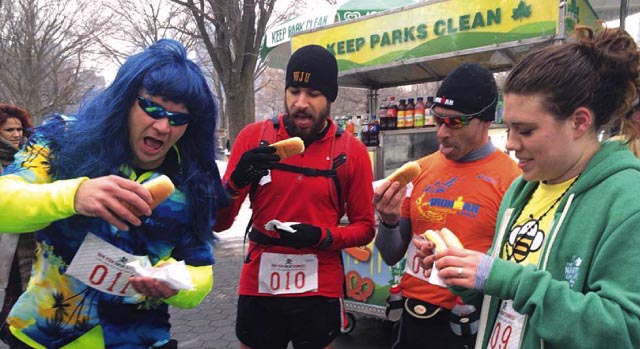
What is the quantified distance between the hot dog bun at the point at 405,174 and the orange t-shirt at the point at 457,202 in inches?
7.2

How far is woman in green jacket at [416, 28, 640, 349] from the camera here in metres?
1.17

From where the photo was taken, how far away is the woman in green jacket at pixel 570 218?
1172 mm

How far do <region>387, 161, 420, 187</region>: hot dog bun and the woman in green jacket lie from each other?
74 centimetres

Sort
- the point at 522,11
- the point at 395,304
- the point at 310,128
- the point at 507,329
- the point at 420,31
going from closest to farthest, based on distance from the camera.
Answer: the point at 507,329 → the point at 310,128 → the point at 395,304 → the point at 522,11 → the point at 420,31

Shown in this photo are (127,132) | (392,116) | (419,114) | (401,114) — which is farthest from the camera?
(392,116)

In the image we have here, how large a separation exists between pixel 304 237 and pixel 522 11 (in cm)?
321

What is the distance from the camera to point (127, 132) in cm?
173

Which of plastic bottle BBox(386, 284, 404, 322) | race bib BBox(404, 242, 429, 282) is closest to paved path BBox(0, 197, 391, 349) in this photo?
plastic bottle BBox(386, 284, 404, 322)

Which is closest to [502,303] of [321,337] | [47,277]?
[321,337]

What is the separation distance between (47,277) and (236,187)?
→ 1041 millimetres

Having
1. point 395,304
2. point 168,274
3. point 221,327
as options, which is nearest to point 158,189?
point 168,274

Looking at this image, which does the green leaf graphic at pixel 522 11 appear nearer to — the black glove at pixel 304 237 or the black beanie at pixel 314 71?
the black beanie at pixel 314 71

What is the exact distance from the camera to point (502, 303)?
160 cm

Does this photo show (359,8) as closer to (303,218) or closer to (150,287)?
(303,218)
